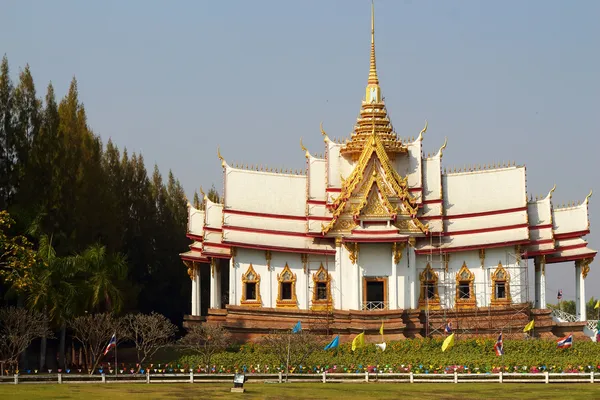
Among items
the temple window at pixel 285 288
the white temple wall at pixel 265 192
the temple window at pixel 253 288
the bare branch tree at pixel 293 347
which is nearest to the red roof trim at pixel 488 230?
the white temple wall at pixel 265 192

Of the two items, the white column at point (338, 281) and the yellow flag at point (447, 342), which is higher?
the white column at point (338, 281)

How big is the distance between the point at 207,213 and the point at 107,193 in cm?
483

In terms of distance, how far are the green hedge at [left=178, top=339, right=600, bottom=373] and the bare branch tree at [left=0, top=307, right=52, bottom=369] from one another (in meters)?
6.23

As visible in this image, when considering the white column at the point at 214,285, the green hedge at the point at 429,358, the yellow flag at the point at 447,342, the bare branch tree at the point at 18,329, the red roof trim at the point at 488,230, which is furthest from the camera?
the white column at the point at 214,285

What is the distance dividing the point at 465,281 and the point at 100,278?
1688 cm

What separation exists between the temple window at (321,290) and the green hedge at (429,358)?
4.73 m

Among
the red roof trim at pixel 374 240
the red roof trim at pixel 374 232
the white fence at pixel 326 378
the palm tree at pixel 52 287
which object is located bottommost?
the white fence at pixel 326 378

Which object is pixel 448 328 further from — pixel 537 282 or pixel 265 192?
pixel 265 192

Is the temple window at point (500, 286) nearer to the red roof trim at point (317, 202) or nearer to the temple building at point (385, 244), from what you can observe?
the temple building at point (385, 244)

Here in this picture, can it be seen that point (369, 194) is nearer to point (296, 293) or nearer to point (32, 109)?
point (296, 293)

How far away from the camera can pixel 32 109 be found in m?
55.4

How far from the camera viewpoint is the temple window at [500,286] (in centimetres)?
5831

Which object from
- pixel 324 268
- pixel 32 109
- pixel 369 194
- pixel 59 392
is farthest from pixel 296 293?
pixel 59 392

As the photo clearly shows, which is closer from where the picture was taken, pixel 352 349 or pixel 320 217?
pixel 352 349
